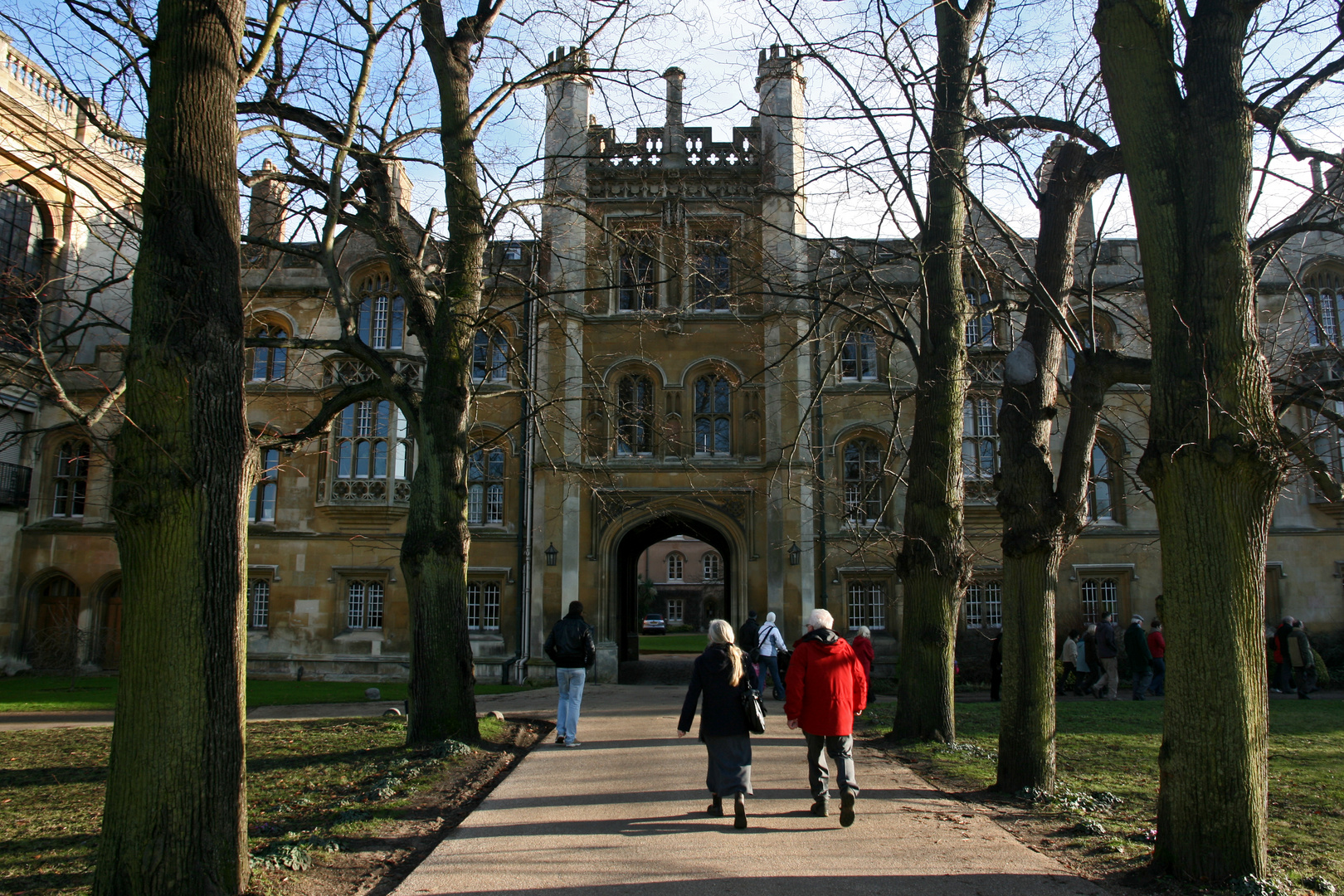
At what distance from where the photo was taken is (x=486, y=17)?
34.4 feet

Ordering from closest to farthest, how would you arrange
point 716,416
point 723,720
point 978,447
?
point 723,720, point 716,416, point 978,447

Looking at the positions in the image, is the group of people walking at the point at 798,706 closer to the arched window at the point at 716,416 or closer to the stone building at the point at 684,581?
the arched window at the point at 716,416

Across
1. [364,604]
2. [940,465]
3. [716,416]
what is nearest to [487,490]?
[364,604]

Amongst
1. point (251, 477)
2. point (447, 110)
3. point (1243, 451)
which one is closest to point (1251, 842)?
point (1243, 451)

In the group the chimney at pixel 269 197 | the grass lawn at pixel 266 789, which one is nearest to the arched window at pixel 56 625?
the grass lawn at pixel 266 789

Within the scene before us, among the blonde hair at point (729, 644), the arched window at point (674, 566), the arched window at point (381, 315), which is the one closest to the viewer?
the blonde hair at point (729, 644)

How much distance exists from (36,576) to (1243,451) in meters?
25.5

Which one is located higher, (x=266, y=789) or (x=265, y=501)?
(x=265, y=501)

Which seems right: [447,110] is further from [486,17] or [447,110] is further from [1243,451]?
[1243,451]

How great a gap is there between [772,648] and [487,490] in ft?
32.3

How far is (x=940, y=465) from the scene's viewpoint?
10.2 m

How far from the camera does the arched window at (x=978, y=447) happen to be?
21.4m

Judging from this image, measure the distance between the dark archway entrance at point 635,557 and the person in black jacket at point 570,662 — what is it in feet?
35.8

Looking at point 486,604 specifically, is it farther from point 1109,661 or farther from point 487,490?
point 1109,661
